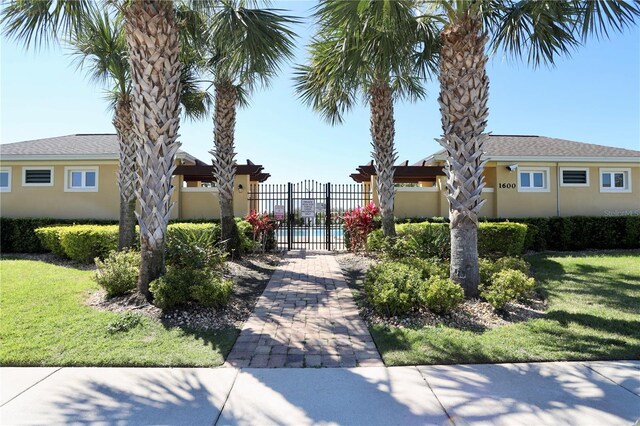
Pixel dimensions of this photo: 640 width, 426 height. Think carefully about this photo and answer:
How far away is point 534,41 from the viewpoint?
731 centimetres

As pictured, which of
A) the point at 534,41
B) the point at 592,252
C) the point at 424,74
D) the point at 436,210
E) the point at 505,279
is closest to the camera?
the point at 505,279

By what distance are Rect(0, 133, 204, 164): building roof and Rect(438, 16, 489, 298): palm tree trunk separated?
12.0m

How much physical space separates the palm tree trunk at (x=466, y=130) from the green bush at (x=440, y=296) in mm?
860

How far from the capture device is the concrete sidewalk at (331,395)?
122 inches

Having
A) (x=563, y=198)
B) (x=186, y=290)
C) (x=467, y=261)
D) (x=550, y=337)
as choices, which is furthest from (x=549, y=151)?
(x=186, y=290)

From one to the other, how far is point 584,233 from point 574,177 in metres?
3.53

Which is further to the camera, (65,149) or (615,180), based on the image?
(615,180)

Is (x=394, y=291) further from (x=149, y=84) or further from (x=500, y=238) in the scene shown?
(x=500, y=238)

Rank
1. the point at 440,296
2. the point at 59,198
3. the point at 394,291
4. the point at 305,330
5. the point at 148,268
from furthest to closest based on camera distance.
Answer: the point at 59,198, the point at 148,268, the point at 394,291, the point at 440,296, the point at 305,330

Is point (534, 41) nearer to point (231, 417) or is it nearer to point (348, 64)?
Answer: point (348, 64)

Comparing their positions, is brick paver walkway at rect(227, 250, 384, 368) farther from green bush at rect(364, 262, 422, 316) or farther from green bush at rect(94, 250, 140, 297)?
green bush at rect(94, 250, 140, 297)

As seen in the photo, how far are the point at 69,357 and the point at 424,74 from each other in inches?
409

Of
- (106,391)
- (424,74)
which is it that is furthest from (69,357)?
(424,74)

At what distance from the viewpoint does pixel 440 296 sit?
547 centimetres
